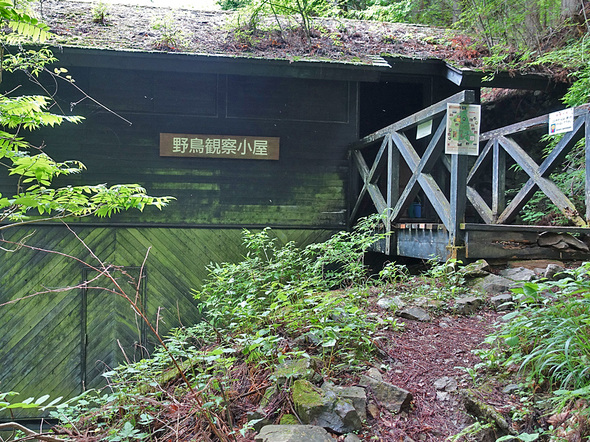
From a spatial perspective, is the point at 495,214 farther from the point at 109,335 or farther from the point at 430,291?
the point at 109,335

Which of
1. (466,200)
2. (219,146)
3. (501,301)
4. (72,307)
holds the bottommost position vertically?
(72,307)

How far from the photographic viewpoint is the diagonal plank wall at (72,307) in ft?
22.6

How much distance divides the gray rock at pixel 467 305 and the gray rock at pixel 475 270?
42 centimetres

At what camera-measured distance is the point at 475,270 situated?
4.68m

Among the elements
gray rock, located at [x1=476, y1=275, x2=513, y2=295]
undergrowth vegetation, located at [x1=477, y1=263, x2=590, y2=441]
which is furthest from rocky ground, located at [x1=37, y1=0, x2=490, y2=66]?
undergrowth vegetation, located at [x1=477, y1=263, x2=590, y2=441]

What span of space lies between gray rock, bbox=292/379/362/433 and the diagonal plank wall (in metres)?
4.37

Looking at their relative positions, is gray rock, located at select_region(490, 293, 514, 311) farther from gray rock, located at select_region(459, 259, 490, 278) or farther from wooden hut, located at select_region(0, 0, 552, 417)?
wooden hut, located at select_region(0, 0, 552, 417)

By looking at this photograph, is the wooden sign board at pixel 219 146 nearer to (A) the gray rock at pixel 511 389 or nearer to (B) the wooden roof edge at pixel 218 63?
(B) the wooden roof edge at pixel 218 63

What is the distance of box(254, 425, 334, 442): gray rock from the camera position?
2385 millimetres

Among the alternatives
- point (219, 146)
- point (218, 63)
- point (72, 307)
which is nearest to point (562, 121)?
point (218, 63)

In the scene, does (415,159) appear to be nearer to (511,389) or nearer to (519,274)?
(519,274)

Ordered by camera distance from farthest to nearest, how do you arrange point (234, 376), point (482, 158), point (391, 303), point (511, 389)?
point (482, 158), point (391, 303), point (234, 376), point (511, 389)

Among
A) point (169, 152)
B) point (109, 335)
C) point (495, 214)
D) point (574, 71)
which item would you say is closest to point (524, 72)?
point (574, 71)

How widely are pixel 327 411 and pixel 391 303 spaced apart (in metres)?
1.81
